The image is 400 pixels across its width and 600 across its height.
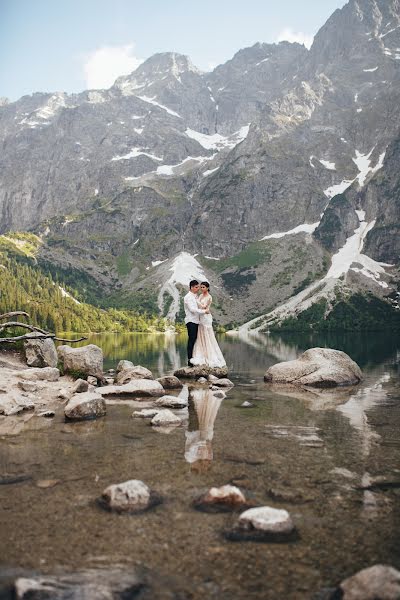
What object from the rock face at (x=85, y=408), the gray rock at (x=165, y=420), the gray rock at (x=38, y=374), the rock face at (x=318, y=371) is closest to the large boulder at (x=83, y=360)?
the gray rock at (x=38, y=374)

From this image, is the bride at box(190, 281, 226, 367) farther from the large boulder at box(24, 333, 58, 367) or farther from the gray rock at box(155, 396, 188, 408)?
the gray rock at box(155, 396, 188, 408)

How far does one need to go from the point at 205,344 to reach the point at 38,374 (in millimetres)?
11340

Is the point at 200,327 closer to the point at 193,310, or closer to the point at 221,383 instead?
the point at 193,310

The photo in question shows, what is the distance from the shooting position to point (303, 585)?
5523mm

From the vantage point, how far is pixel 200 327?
30500 mm

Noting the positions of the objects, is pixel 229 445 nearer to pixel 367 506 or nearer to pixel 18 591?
pixel 367 506

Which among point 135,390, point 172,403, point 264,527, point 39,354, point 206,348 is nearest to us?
point 264,527

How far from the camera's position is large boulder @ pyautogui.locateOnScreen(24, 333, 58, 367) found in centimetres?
3055

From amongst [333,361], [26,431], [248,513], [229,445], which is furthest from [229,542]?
[333,361]

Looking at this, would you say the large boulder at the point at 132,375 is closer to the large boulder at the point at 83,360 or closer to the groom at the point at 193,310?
the large boulder at the point at 83,360

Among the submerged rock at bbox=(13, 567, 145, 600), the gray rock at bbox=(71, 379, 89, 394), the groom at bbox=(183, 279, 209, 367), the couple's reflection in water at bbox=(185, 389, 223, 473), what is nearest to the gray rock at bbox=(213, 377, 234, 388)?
the couple's reflection in water at bbox=(185, 389, 223, 473)

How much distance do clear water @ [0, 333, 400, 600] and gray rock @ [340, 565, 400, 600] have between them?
437 mm

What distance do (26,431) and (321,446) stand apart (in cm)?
950

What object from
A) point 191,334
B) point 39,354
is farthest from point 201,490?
point 39,354
